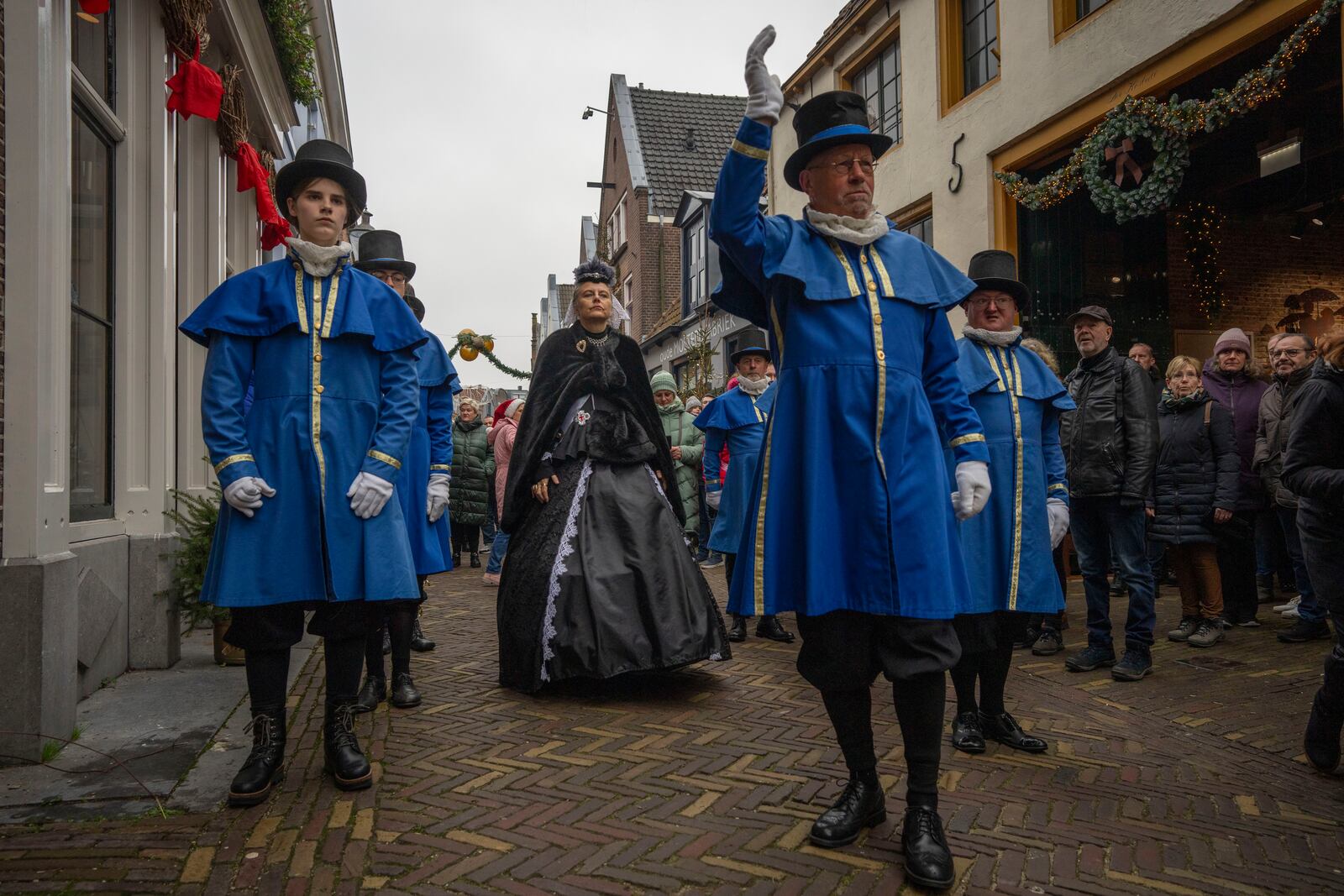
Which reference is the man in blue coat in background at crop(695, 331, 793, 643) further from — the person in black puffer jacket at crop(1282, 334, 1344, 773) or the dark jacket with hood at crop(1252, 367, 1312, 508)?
the dark jacket with hood at crop(1252, 367, 1312, 508)

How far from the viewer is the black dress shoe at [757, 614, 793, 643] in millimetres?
6340

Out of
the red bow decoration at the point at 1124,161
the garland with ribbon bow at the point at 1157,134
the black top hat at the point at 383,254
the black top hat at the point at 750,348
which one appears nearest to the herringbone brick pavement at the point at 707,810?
the black top hat at the point at 383,254

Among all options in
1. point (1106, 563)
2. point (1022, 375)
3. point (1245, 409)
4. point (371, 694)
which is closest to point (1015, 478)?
point (1022, 375)

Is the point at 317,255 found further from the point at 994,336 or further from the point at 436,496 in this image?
the point at 994,336

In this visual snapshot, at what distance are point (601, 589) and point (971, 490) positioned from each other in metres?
2.11

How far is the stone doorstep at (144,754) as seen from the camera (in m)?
3.06

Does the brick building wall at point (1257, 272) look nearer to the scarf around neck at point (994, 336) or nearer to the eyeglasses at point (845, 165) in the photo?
the scarf around neck at point (994, 336)

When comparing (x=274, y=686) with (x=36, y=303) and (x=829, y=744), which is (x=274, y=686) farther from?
(x=829, y=744)

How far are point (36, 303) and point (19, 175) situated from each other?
19.4 inches

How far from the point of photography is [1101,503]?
→ 17.9 ft

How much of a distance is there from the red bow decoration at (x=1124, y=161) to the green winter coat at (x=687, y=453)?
435 centimetres

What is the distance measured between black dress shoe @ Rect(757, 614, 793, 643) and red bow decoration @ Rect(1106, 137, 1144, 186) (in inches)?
189

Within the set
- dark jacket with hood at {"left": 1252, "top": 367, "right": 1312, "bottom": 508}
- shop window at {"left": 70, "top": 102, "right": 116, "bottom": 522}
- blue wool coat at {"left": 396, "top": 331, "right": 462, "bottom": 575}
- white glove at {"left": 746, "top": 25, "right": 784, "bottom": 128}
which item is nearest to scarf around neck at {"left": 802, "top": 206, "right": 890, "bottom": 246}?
white glove at {"left": 746, "top": 25, "right": 784, "bottom": 128}

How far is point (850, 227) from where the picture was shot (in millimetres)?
2875
